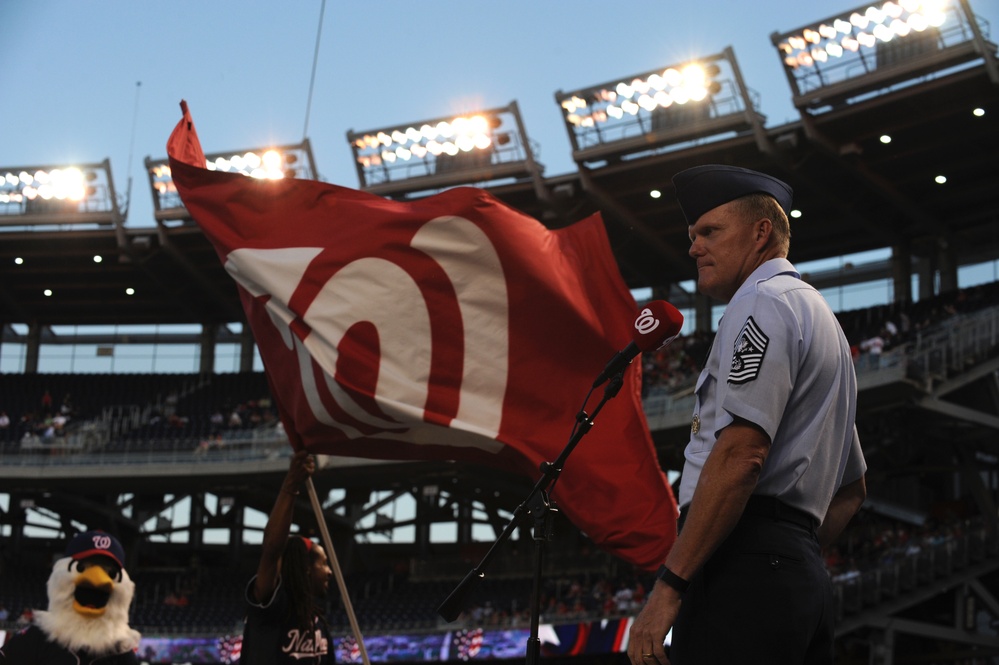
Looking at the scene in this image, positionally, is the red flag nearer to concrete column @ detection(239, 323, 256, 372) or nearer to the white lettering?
the white lettering

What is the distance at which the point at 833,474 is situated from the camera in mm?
2689

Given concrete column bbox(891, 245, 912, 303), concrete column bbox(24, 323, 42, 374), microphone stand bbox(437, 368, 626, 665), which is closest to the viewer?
microphone stand bbox(437, 368, 626, 665)

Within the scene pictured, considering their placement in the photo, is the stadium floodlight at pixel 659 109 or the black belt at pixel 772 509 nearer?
the black belt at pixel 772 509

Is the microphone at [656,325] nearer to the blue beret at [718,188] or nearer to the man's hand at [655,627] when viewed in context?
the blue beret at [718,188]

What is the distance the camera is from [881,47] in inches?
923

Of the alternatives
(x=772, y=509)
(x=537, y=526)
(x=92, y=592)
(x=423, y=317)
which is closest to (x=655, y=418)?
(x=423, y=317)

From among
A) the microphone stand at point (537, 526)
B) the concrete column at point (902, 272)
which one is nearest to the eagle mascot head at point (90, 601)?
the microphone stand at point (537, 526)

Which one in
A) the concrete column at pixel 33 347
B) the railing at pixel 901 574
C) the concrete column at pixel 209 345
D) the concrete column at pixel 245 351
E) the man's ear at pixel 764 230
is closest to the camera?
the man's ear at pixel 764 230

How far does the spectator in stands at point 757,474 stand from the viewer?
2.47 metres

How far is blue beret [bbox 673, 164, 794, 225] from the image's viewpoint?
2.84 meters

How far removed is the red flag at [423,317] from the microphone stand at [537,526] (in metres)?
2.06

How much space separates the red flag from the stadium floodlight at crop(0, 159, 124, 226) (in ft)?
82.2

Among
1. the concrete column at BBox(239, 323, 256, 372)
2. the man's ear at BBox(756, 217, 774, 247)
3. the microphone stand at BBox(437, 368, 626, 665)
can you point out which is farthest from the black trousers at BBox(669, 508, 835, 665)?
the concrete column at BBox(239, 323, 256, 372)

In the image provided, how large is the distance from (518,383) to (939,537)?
1771 cm
